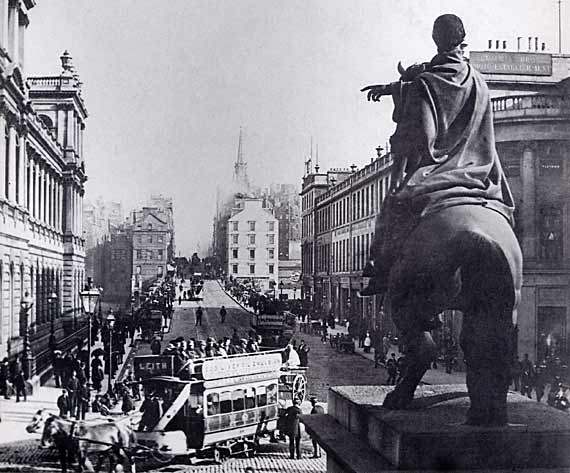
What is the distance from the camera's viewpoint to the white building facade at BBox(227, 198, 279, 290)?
52.7 feet

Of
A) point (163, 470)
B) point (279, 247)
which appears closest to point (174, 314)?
point (279, 247)

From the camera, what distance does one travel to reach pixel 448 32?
17.4 ft

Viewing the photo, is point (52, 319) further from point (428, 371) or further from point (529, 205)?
point (529, 205)

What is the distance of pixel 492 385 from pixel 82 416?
9.60m

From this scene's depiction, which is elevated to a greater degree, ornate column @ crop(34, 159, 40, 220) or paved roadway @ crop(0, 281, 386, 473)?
ornate column @ crop(34, 159, 40, 220)

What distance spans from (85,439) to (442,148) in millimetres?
7423

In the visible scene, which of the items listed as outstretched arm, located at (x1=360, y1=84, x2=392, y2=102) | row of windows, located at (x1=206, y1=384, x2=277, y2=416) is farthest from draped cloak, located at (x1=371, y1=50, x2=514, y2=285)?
row of windows, located at (x1=206, y1=384, x2=277, y2=416)

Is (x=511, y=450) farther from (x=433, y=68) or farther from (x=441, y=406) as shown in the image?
(x=433, y=68)

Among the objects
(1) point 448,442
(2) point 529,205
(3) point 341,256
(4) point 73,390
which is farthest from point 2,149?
(2) point 529,205

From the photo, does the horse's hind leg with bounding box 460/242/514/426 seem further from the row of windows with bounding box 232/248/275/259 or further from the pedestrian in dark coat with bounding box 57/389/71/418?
the row of windows with bounding box 232/248/275/259

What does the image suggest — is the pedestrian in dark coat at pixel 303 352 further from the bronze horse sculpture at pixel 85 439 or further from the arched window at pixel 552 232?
the arched window at pixel 552 232

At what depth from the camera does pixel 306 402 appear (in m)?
16.1

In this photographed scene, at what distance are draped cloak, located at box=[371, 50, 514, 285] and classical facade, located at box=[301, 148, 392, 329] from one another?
10.9 m

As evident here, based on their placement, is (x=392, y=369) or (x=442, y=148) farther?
(x=392, y=369)
